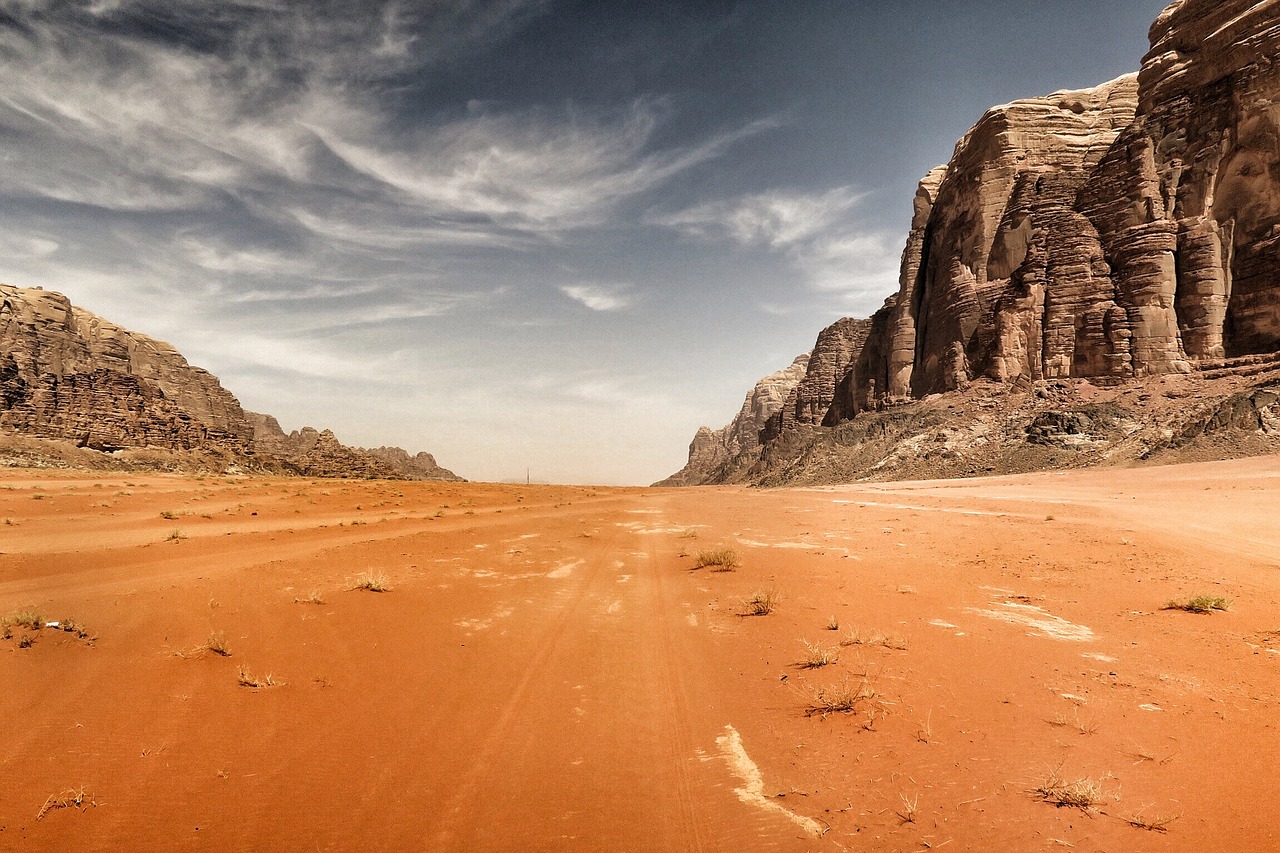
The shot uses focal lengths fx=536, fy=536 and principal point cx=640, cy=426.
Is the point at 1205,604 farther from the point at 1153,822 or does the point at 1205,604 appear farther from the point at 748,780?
the point at 748,780

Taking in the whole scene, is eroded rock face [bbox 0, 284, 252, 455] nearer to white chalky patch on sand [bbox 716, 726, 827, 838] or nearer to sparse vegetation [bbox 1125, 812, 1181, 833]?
white chalky patch on sand [bbox 716, 726, 827, 838]

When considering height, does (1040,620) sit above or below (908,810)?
above

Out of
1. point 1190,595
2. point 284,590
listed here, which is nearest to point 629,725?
point 284,590

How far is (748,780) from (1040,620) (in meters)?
5.19

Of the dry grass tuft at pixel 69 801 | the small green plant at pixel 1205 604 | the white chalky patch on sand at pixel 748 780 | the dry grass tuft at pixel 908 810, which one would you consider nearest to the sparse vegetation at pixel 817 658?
the white chalky patch on sand at pixel 748 780

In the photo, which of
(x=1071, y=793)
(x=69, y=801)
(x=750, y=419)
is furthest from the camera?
(x=750, y=419)

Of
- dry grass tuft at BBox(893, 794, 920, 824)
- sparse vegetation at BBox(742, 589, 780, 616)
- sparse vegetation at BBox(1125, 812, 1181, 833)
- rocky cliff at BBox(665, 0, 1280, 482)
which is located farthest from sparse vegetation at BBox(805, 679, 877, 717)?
rocky cliff at BBox(665, 0, 1280, 482)

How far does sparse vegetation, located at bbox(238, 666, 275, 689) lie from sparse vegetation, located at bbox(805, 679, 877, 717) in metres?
4.90

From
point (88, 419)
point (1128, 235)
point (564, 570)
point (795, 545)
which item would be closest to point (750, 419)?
point (1128, 235)

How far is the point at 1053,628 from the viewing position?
639cm

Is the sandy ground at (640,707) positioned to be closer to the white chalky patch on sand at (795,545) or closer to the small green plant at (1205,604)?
the small green plant at (1205,604)

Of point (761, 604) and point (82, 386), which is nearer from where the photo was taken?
point (761, 604)

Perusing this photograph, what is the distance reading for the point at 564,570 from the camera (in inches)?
416

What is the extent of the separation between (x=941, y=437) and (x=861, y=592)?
158 ft
